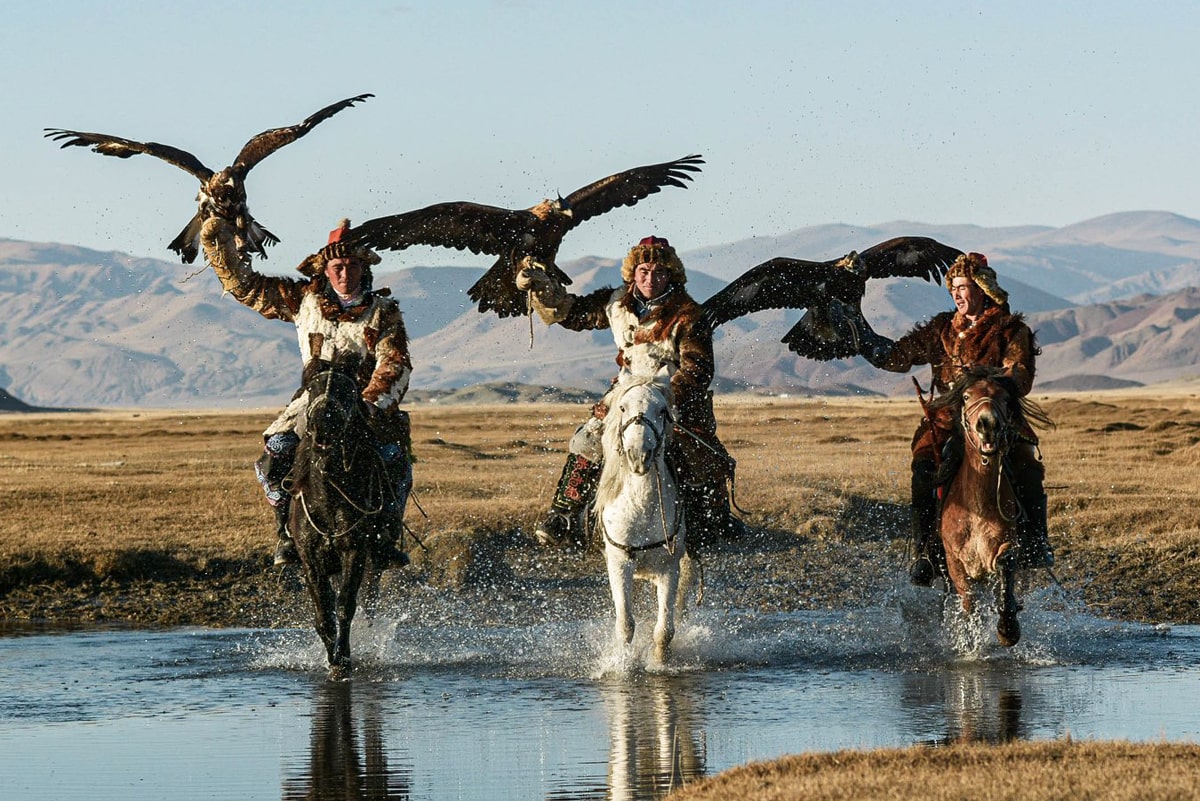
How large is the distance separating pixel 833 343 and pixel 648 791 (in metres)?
6.25

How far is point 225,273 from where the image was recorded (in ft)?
44.3

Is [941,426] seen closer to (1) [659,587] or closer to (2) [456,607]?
(1) [659,587]

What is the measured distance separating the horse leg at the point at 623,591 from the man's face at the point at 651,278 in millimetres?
1929

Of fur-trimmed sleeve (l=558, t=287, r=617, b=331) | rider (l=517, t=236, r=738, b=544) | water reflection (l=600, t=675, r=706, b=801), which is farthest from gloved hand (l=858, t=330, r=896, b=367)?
water reflection (l=600, t=675, r=706, b=801)

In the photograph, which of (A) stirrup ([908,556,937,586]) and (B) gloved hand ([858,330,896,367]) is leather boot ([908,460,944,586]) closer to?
(A) stirrup ([908,556,937,586])

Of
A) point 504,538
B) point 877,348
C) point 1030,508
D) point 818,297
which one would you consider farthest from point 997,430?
point 504,538

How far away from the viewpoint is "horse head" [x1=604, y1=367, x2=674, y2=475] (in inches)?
447

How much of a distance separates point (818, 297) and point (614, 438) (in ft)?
8.65

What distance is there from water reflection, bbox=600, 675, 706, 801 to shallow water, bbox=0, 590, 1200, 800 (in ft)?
0.08

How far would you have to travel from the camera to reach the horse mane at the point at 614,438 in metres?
11.7

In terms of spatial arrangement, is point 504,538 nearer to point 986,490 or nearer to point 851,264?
point 851,264

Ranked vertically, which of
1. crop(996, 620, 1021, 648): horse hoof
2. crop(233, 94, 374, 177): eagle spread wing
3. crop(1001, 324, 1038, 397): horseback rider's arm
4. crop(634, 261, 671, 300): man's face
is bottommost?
crop(996, 620, 1021, 648): horse hoof

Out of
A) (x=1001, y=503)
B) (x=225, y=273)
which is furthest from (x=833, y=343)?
(x=225, y=273)

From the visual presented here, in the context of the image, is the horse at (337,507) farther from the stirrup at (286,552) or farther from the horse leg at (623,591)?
the horse leg at (623,591)
